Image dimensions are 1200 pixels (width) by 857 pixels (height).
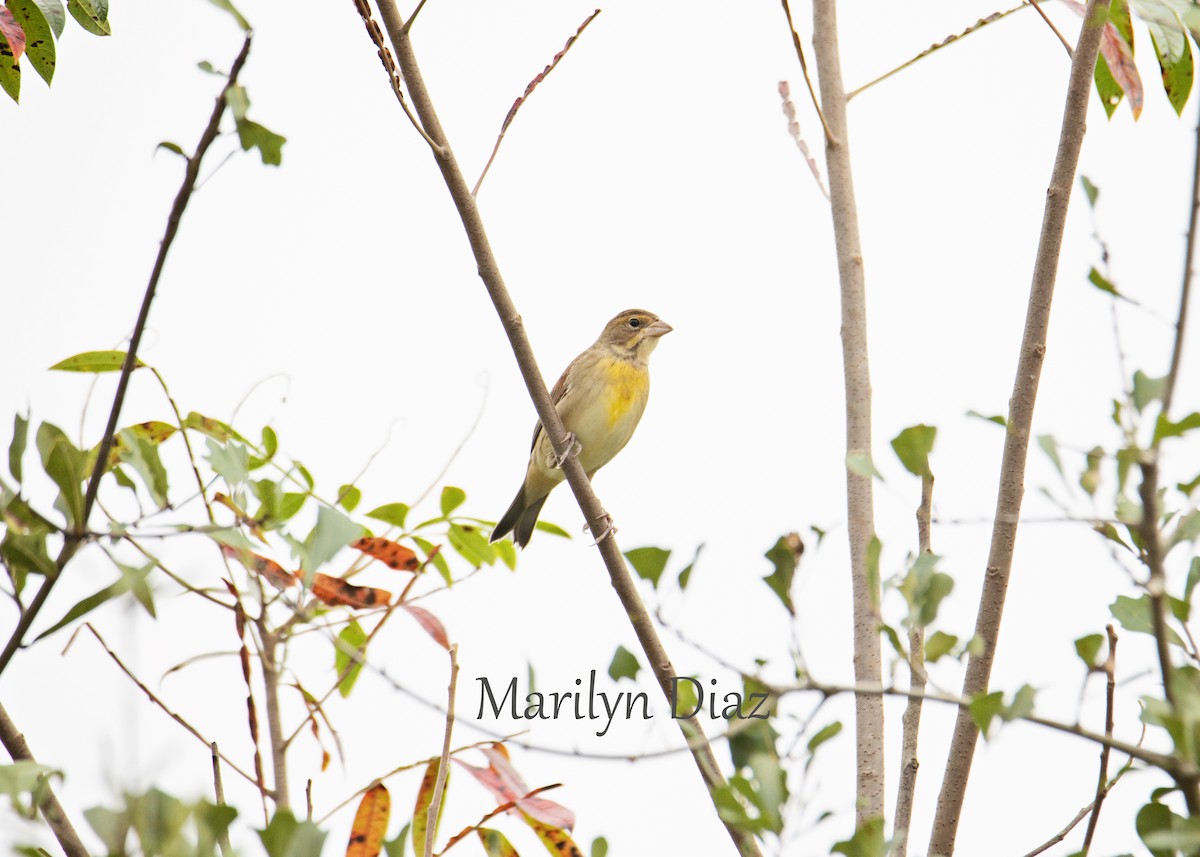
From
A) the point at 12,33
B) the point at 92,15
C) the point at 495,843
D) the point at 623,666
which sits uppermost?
the point at 92,15

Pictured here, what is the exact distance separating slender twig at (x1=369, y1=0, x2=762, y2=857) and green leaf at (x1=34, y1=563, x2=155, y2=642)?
2.74 feet

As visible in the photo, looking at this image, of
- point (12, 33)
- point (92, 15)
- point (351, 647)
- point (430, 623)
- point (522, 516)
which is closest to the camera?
point (12, 33)

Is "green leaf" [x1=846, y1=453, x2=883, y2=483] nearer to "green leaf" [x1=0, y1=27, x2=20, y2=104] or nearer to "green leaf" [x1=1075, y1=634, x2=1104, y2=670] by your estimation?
"green leaf" [x1=1075, y1=634, x2=1104, y2=670]

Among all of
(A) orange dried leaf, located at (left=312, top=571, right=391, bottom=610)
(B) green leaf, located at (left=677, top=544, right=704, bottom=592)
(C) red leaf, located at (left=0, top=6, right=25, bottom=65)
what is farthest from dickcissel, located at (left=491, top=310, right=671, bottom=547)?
(B) green leaf, located at (left=677, top=544, right=704, bottom=592)

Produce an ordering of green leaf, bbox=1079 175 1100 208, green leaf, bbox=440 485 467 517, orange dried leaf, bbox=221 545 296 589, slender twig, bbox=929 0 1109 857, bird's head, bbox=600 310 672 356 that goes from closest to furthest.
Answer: green leaf, bbox=1079 175 1100 208
orange dried leaf, bbox=221 545 296 589
slender twig, bbox=929 0 1109 857
green leaf, bbox=440 485 467 517
bird's head, bbox=600 310 672 356

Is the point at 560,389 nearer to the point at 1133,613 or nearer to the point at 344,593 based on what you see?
the point at 344,593

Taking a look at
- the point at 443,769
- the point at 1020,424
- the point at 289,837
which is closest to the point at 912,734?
the point at 1020,424

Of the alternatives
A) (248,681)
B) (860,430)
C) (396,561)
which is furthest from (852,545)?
(248,681)

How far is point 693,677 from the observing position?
6.64 feet

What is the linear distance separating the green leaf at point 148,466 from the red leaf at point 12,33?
855 mm

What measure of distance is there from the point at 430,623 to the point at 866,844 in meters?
1.52

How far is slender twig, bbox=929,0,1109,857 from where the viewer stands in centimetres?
262

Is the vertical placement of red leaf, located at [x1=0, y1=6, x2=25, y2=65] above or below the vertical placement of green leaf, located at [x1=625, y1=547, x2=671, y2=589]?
above

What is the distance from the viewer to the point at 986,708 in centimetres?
145
